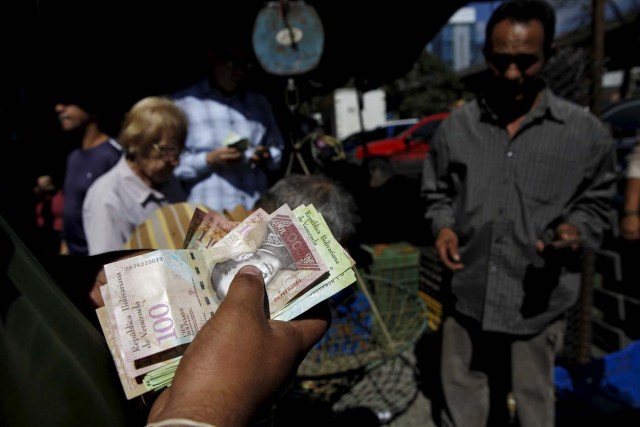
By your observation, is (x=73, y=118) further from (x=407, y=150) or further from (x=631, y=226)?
(x=407, y=150)

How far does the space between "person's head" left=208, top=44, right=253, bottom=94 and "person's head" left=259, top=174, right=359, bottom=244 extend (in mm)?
1331

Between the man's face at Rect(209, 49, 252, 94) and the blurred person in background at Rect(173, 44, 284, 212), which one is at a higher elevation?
the man's face at Rect(209, 49, 252, 94)

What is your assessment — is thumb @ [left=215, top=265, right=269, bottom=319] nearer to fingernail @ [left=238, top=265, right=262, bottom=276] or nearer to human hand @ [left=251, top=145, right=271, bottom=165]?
fingernail @ [left=238, top=265, right=262, bottom=276]

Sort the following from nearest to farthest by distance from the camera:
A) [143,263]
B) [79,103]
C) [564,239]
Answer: [143,263] → [564,239] → [79,103]

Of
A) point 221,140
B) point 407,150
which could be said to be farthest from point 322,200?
point 407,150

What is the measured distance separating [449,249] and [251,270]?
1566 millimetres

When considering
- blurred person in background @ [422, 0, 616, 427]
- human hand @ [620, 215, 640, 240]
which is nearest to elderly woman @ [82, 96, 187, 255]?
blurred person in background @ [422, 0, 616, 427]

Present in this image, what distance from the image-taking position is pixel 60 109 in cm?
296

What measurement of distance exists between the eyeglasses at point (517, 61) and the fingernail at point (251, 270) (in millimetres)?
1779

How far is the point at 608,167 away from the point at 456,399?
56.5 inches

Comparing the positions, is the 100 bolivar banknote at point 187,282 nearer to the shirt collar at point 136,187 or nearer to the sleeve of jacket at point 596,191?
the shirt collar at point 136,187

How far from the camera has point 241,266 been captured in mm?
909

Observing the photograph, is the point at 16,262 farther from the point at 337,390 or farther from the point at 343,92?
the point at 343,92

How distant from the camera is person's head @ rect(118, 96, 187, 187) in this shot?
2.11 m
